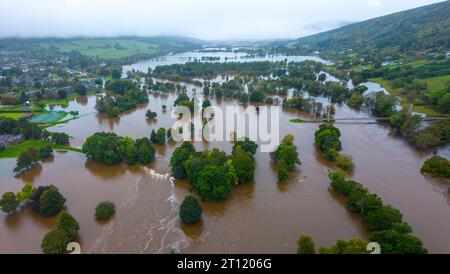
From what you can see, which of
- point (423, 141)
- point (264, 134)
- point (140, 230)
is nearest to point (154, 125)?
point (264, 134)

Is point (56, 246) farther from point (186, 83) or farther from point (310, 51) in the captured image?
point (310, 51)

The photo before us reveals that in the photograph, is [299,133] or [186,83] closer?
[299,133]

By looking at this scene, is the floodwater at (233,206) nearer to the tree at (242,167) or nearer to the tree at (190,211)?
the tree at (190,211)

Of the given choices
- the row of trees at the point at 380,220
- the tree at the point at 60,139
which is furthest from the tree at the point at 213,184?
the tree at the point at 60,139

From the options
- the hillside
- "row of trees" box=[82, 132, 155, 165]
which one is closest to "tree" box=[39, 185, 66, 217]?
"row of trees" box=[82, 132, 155, 165]

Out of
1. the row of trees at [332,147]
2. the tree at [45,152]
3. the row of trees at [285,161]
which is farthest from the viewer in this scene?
the tree at [45,152]

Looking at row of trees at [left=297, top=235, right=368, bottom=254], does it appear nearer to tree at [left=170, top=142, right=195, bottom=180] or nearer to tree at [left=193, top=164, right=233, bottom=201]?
tree at [left=193, top=164, right=233, bottom=201]
